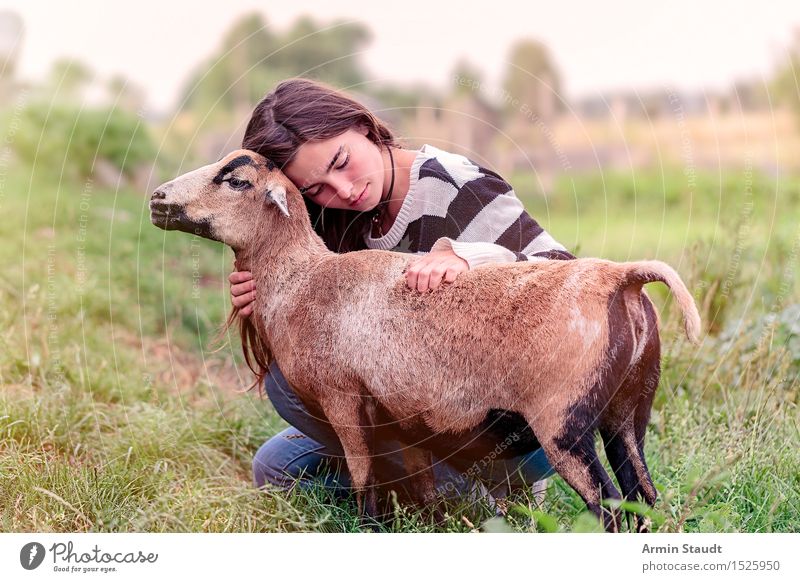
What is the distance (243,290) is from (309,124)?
1.88 ft

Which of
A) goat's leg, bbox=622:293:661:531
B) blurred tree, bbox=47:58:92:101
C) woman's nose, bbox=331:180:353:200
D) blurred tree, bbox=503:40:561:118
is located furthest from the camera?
blurred tree, bbox=47:58:92:101

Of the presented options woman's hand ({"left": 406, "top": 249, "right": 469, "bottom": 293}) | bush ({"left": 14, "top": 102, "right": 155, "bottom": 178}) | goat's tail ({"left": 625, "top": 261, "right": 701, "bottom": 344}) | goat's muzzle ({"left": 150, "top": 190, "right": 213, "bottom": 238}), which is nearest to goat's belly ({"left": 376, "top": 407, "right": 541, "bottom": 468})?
woman's hand ({"left": 406, "top": 249, "right": 469, "bottom": 293})

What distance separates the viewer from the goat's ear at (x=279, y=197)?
2.52 meters

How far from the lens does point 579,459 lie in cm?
218

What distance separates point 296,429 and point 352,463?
24.4 inches

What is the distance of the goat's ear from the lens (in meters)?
2.52

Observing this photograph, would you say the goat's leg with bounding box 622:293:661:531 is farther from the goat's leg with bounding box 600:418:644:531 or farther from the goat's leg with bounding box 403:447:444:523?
the goat's leg with bounding box 403:447:444:523

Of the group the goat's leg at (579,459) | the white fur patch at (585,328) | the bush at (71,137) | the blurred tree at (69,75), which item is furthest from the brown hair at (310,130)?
the bush at (71,137)

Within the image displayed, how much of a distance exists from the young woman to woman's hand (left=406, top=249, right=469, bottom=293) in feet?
0.18

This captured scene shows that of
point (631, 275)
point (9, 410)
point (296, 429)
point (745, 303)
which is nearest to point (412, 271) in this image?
point (631, 275)

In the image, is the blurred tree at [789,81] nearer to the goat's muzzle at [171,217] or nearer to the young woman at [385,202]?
the young woman at [385,202]

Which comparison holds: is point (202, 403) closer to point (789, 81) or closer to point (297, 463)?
point (297, 463)

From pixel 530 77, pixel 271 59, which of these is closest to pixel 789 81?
pixel 530 77
